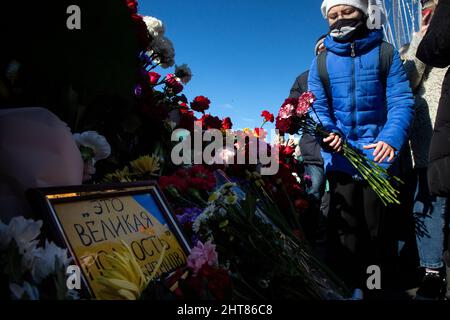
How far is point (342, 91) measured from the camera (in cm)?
191

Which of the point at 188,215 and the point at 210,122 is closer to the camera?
the point at 188,215

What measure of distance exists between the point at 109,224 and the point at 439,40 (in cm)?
146

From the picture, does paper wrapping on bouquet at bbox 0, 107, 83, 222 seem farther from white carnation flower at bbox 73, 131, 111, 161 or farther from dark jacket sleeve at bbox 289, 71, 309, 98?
dark jacket sleeve at bbox 289, 71, 309, 98

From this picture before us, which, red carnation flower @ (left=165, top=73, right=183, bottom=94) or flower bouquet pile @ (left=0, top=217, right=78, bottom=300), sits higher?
red carnation flower @ (left=165, top=73, right=183, bottom=94)

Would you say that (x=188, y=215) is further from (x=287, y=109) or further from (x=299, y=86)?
(x=299, y=86)

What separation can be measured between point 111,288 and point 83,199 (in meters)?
0.20

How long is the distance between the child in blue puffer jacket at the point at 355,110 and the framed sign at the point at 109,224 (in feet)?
3.97

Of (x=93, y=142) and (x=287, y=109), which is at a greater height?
(x=287, y=109)

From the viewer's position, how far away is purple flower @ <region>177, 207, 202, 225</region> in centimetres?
93

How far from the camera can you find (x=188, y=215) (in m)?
0.95

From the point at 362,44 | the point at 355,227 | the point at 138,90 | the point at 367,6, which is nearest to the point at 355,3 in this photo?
the point at 367,6

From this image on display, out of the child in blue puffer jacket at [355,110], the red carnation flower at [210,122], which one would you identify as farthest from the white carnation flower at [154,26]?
the child in blue puffer jacket at [355,110]

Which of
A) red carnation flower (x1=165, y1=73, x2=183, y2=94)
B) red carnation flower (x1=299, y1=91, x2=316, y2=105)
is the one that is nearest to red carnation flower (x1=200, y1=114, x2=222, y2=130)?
red carnation flower (x1=165, y1=73, x2=183, y2=94)

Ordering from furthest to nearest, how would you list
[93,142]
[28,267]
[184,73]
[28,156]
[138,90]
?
[184,73] < [138,90] < [93,142] < [28,156] < [28,267]
